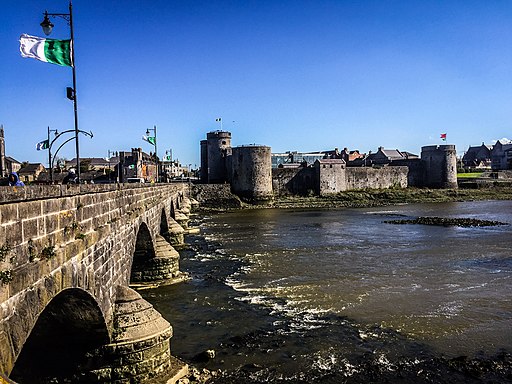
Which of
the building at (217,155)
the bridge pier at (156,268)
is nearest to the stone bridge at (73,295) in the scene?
the bridge pier at (156,268)

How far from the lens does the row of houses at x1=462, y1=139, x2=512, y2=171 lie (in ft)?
358

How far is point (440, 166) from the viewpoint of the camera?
74.1 meters

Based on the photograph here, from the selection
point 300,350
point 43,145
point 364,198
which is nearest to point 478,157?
point 364,198

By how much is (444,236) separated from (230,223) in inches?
694

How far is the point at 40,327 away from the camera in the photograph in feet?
22.7

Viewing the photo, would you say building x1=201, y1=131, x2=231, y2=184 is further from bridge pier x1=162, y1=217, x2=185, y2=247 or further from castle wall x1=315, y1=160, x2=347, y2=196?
bridge pier x1=162, y1=217, x2=185, y2=247

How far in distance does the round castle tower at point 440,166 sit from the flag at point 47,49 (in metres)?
71.8

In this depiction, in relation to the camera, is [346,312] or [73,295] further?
[346,312]

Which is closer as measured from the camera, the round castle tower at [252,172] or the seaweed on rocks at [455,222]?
the seaweed on rocks at [455,222]

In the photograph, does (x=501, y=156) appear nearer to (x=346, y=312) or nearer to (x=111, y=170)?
(x=111, y=170)

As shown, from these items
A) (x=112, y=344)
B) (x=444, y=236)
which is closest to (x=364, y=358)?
(x=112, y=344)

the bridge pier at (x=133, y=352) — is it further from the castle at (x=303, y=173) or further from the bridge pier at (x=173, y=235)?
the castle at (x=303, y=173)

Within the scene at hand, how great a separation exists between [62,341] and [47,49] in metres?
5.71

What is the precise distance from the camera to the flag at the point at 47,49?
29.9 ft
